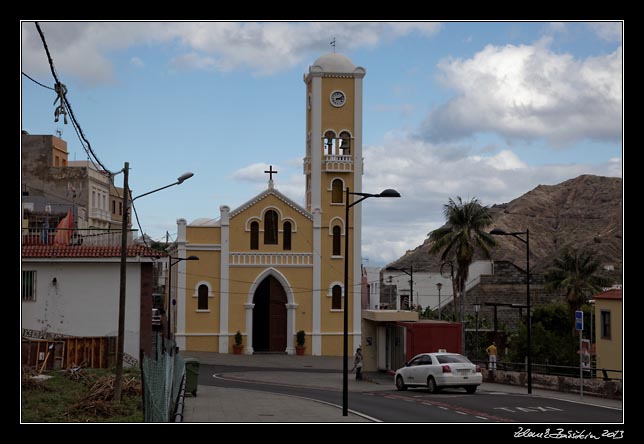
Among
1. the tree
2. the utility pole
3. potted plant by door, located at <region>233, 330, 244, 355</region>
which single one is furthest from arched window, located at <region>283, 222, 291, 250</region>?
the utility pole

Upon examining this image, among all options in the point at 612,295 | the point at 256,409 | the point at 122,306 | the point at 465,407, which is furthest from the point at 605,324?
the point at 122,306

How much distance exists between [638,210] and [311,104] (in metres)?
50.0

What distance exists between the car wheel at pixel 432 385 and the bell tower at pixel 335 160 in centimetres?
3259

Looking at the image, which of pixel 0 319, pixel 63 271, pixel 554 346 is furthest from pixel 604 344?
pixel 0 319

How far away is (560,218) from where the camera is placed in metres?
154

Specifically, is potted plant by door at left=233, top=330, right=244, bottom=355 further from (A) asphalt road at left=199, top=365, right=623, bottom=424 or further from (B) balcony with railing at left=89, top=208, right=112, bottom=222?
(A) asphalt road at left=199, top=365, right=623, bottom=424

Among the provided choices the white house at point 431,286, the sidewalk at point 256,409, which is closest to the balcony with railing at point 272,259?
the white house at point 431,286

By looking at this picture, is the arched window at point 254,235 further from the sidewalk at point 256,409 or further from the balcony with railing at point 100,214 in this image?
the sidewalk at point 256,409

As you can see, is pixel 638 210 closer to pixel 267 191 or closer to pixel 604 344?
pixel 604 344

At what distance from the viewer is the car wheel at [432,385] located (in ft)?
102

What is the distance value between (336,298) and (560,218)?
322 ft

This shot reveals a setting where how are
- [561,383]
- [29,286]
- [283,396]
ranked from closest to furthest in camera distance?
[283,396] < [561,383] < [29,286]

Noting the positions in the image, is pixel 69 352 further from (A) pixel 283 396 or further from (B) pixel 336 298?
(B) pixel 336 298

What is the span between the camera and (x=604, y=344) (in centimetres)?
4669
